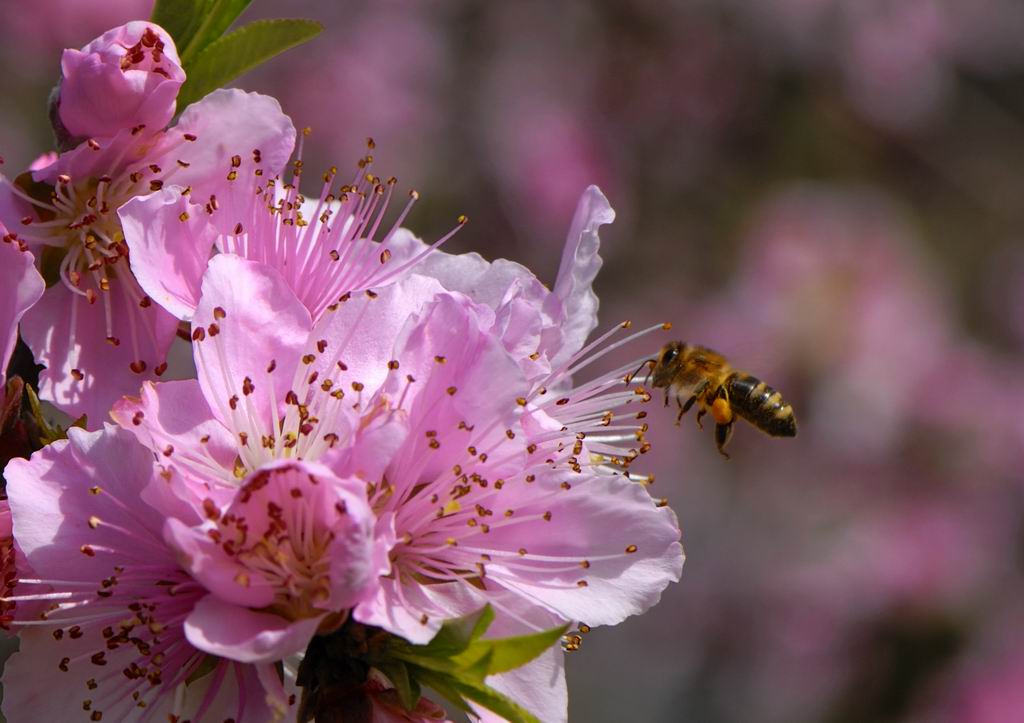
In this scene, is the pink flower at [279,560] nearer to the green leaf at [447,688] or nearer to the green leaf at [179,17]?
the green leaf at [447,688]

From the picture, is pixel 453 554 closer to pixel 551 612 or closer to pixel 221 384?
pixel 551 612

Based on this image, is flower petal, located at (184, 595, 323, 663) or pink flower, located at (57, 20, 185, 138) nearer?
flower petal, located at (184, 595, 323, 663)

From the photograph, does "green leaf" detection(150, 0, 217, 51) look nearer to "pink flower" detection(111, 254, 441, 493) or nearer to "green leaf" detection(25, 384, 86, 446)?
"pink flower" detection(111, 254, 441, 493)

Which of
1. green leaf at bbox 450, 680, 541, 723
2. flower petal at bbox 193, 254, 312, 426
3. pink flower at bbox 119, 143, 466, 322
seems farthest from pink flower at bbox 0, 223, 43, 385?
green leaf at bbox 450, 680, 541, 723

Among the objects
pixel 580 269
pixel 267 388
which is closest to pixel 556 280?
pixel 580 269

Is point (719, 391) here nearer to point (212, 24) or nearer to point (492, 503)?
point (492, 503)

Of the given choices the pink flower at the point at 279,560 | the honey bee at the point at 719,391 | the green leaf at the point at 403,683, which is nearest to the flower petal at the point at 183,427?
the pink flower at the point at 279,560

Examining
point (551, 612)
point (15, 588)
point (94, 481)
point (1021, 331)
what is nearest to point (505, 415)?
point (551, 612)
